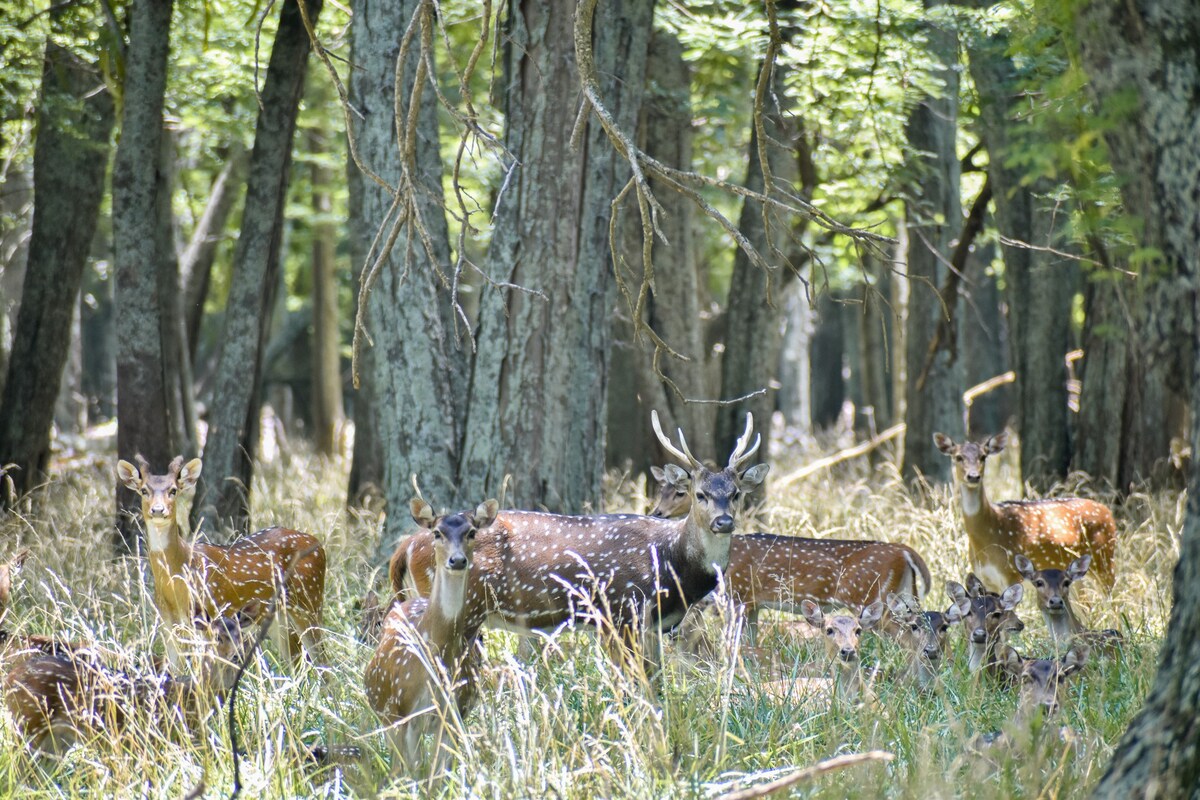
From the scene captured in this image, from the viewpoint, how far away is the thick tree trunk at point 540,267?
818cm

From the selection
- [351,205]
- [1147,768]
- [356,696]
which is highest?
[351,205]

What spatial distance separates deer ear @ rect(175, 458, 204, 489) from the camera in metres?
7.34

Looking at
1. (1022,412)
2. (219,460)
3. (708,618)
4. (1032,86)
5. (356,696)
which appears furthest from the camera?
(1022,412)

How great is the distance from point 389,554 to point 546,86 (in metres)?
2.90

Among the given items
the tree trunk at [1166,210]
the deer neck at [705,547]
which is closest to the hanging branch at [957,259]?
the deer neck at [705,547]

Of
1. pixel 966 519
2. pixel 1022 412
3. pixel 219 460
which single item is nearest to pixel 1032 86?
pixel 966 519

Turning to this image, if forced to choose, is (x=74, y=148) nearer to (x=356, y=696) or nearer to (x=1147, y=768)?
(x=356, y=696)

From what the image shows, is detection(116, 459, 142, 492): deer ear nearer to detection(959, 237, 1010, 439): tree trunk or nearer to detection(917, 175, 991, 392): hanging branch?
detection(917, 175, 991, 392): hanging branch

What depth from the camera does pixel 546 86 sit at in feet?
26.8

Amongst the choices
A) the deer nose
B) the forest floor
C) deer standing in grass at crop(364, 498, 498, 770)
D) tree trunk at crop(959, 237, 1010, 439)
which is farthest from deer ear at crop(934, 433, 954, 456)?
tree trunk at crop(959, 237, 1010, 439)

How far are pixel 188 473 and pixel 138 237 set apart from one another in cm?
245

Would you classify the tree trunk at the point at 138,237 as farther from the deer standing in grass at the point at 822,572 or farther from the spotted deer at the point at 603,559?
the deer standing in grass at the point at 822,572

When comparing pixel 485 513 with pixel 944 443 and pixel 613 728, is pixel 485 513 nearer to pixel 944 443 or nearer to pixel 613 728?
pixel 613 728

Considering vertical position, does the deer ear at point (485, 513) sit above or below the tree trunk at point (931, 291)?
below
